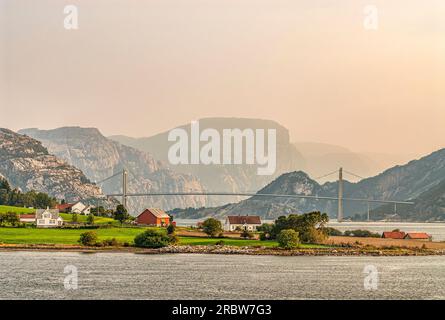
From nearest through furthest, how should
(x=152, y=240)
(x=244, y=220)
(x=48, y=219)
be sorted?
(x=152, y=240), (x=48, y=219), (x=244, y=220)

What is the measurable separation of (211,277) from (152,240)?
69.0 ft

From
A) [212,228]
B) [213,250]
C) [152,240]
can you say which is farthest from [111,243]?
[212,228]

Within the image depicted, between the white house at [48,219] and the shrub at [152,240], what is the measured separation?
51.8 feet

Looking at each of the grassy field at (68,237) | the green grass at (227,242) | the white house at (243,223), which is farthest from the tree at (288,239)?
the white house at (243,223)

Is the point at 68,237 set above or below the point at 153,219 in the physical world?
below

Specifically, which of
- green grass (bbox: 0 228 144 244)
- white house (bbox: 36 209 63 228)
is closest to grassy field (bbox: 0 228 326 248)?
green grass (bbox: 0 228 144 244)

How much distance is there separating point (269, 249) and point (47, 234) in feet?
65.3

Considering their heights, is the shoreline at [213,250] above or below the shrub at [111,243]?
below

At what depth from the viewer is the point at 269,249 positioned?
211 feet

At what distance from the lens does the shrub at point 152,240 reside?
64.8 meters

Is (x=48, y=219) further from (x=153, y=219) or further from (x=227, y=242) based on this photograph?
(x=227, y=242)

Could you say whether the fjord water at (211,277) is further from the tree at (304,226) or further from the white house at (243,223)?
the white house at (243,223)

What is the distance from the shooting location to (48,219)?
79875 millimetres
